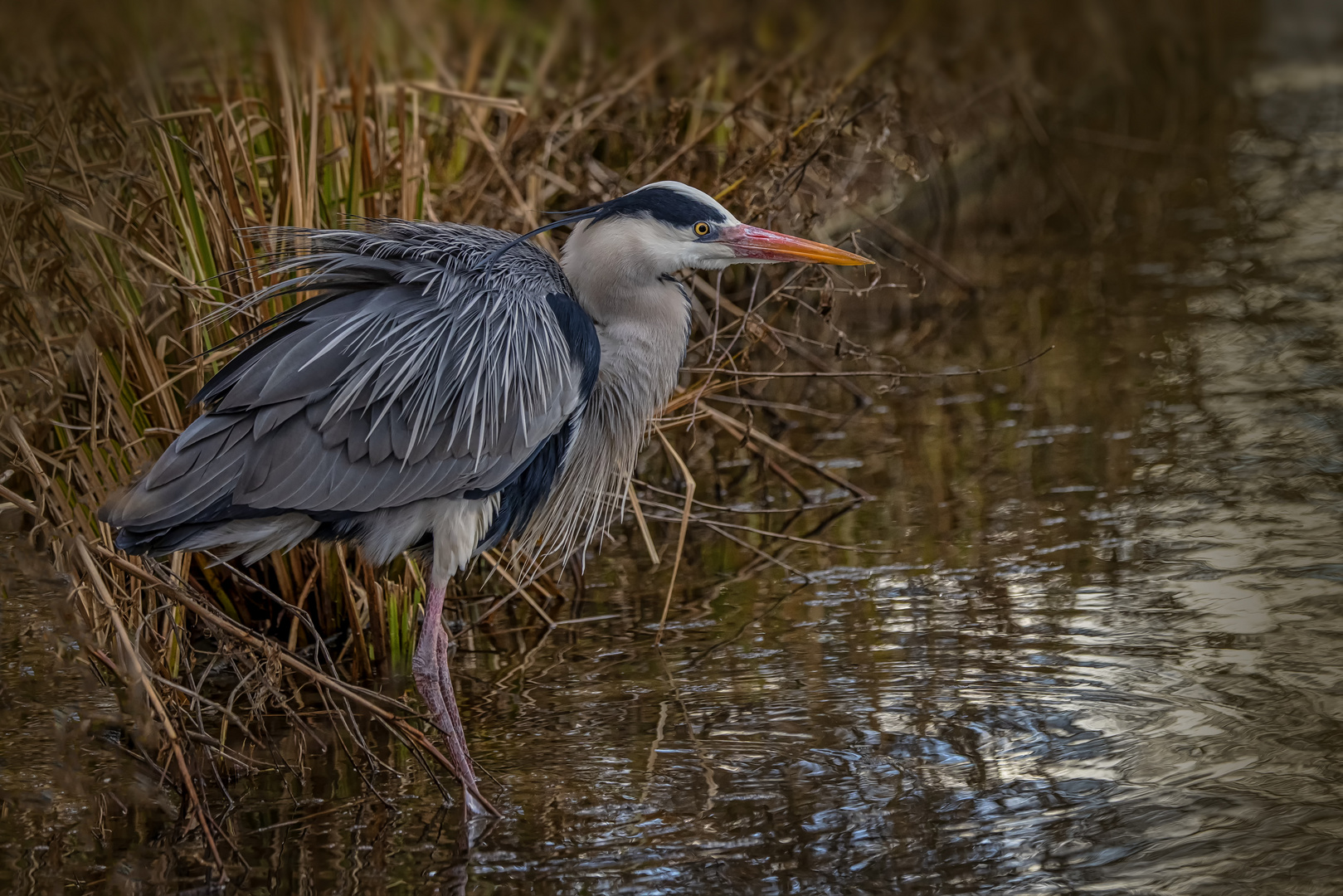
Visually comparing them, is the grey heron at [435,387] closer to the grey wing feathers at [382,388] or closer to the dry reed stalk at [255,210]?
the grey wing feathers at [382,388]

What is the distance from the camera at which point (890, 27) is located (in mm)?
6133

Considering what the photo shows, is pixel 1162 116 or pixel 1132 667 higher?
pixel 1162 116

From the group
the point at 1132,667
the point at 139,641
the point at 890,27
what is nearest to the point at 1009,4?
the point at 890,27

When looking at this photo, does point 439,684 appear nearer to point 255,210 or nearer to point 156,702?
point 156,702

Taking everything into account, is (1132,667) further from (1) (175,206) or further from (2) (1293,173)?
(2) (1293,173)

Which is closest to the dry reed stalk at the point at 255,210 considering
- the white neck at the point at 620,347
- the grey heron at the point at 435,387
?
the grey heron at the point at 435,387

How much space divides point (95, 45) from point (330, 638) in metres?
2.08

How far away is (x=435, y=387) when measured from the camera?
173 inches

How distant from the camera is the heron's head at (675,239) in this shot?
4.63m

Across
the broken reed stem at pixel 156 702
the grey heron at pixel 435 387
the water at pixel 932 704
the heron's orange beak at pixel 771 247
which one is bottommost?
the water at pixel 932 704

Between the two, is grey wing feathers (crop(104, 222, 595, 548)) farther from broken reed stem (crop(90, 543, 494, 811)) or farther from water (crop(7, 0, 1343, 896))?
water (crop(7, 0, 1343, 896))

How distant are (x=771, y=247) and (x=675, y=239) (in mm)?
284

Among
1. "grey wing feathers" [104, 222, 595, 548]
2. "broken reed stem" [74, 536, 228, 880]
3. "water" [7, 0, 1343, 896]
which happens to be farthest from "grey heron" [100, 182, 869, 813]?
"water" [7, 0, 1343, 896]

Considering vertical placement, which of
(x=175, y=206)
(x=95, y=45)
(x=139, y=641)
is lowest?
(x=139, y=641)
